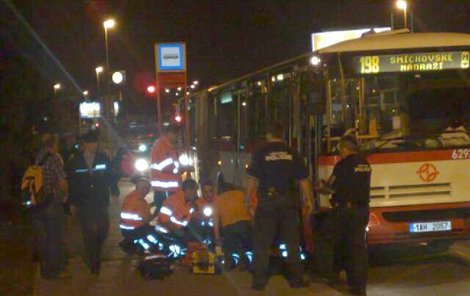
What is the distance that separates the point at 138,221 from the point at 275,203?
2976mm

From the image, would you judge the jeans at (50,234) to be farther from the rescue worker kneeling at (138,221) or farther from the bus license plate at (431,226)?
the bus license plate at (431,226)

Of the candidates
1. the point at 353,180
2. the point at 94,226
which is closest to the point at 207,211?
the point at 94,226

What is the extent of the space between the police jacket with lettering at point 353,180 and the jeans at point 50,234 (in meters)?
3.65

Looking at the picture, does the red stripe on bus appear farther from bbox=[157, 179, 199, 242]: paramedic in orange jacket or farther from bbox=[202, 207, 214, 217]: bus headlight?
bbox=[157, 179, 199, 242]: paramedic in orange jacket

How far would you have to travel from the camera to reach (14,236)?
681 inches

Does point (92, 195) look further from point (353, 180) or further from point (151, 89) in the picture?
point (151, 89)

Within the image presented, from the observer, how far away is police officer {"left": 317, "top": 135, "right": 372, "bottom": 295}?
1005 centimetres

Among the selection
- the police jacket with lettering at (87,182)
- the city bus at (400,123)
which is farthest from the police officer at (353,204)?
the police jacket with lettering at (87,182)

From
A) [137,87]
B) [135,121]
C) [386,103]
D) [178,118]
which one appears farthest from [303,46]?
[386,103]

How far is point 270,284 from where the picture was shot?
36.5ft

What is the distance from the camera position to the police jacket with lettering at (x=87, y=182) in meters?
11.6

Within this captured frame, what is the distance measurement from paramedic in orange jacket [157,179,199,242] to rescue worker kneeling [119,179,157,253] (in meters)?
0.21

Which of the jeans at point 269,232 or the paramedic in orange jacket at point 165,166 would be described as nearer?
the jeans at point 269,232

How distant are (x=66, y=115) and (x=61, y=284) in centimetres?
2628
